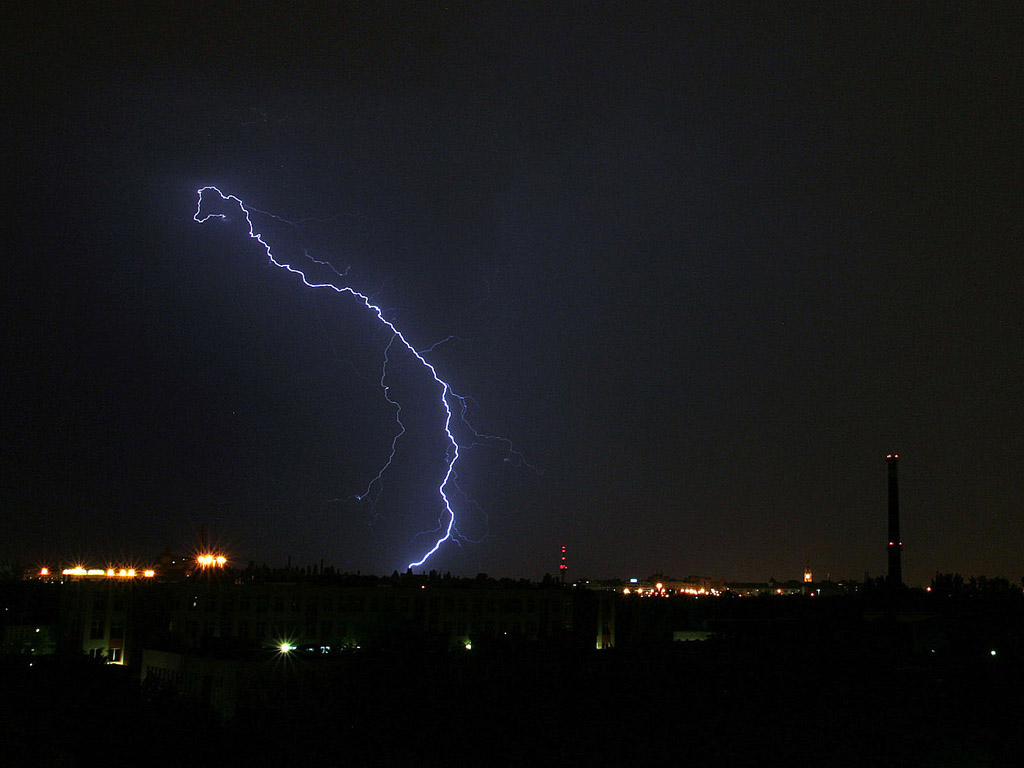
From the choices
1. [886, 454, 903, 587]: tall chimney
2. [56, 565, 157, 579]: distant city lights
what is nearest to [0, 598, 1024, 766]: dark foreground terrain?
[56, 565, 157, 579]: distant city lights

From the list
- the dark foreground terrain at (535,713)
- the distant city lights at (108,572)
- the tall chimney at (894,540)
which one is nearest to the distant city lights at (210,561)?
the distant city lights at (108,572)

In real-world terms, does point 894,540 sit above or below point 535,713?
above

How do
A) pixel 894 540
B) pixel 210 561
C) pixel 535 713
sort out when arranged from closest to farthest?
1. pixel 535 713
2. pixel 210 561
3. pixel 894 540

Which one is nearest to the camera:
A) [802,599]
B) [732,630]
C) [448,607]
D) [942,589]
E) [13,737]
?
[13,737]

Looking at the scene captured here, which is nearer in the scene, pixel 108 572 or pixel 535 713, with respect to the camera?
pixel 535 713

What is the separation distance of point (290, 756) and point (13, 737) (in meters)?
5.34

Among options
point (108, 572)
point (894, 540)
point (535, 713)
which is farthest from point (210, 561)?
point (894, 540)

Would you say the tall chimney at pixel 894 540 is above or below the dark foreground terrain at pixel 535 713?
above

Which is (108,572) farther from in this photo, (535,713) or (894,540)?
(894,540)

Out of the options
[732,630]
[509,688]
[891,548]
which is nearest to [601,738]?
[509,688]

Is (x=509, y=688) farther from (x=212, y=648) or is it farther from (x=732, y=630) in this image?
(x=732, y=630)

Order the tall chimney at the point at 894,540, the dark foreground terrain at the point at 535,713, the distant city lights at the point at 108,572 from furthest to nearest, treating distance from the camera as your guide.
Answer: the tall chimney at the point at 894,540 < the distant city lights at the point at 108,572 < the dark foreground terrain at the point at 535,713

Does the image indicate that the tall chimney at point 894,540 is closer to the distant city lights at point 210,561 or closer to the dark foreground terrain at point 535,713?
the dark foreground terrain at point 535,713

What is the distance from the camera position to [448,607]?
43.0 m
